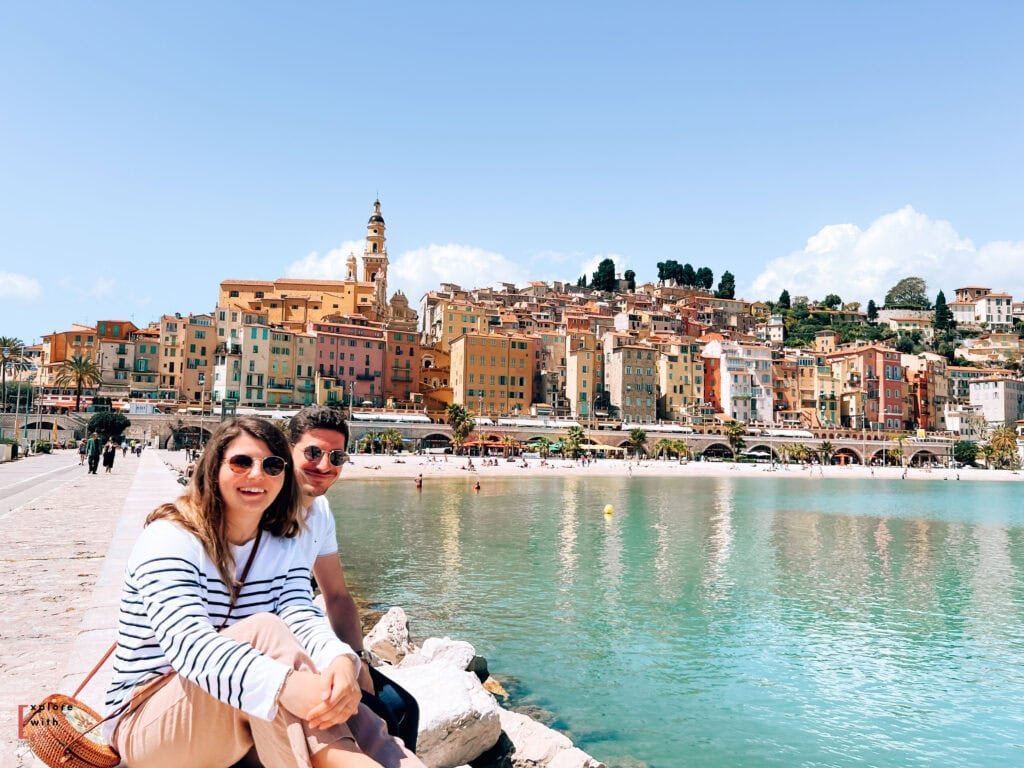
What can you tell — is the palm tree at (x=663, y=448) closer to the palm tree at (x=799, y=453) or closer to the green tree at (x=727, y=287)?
the palm tree at (x=799, y=453)

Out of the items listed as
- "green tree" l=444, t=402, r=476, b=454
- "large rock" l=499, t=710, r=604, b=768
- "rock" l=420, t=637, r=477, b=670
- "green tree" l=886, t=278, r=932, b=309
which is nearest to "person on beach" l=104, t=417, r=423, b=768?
"large rock" l=499, t=710, r=604, b=768

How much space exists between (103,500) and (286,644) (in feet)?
58.2

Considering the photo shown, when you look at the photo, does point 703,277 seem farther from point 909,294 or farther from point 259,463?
point 259,463

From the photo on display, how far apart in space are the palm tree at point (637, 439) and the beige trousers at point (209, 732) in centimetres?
8261

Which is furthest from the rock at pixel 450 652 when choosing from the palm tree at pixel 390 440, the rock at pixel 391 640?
the palm tree at pixel 390 440

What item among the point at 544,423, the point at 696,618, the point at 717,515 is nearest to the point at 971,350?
the point at 544,423

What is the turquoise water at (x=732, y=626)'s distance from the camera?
8.82m

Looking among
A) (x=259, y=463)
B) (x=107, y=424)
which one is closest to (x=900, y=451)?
(x=107, y=424)

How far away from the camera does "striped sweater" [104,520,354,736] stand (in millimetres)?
2900

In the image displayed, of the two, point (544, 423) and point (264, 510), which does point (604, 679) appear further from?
point (544, 423)

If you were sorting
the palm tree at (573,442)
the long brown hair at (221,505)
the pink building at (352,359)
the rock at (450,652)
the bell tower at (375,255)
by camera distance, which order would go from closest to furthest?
the long brown hair at (221,505) → the rock at (450,652) → the palm tree at (573,442) → the pink building at (352,359) → the bell tower at (375,255)

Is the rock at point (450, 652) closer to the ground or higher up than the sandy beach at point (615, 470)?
higher up

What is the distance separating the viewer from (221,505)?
3.46 metres

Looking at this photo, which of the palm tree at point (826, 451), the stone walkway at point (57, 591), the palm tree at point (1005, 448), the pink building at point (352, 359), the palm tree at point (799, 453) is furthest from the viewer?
the palm tree at point (1005, 448)
